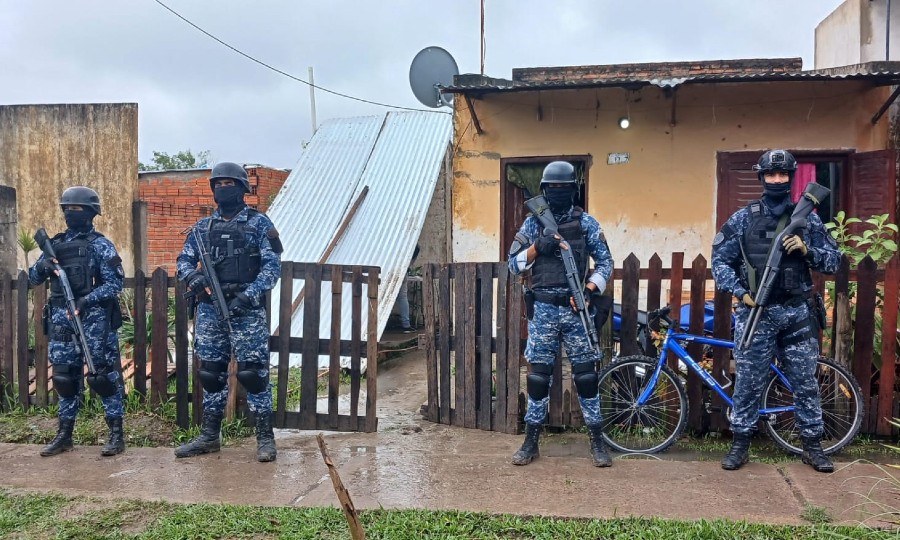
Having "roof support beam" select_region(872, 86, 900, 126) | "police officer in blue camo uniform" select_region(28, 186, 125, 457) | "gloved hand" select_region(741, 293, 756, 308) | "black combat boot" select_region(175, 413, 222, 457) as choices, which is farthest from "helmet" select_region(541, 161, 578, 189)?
"roof support beam" select_region(872, 86, 900, 126)

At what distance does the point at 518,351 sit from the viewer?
5.07 m

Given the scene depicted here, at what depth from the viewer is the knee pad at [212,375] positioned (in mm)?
4703

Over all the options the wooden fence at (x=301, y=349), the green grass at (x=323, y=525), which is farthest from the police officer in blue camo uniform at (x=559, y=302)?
the wooden fence at (x=301, y=349)

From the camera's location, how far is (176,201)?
1245 cm

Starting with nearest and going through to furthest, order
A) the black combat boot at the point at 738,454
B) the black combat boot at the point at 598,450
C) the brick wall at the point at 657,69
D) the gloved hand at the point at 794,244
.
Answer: the gloved hand at the point at 794,244
the black combat boot at the point at 738,454
the black combat boot at the point at 598,450
the brick wall at the point at 657,69

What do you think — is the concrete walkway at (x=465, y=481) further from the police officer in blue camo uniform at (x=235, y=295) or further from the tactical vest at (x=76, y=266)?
the tactical vest at (x=76, y=266)

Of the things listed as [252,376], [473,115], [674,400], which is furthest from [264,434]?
[473,115]

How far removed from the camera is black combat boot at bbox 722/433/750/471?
13.6 feet

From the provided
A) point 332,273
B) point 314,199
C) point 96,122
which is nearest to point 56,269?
point 332,273

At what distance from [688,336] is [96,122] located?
9455mm

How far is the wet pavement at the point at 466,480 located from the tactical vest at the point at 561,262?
1.16 meters

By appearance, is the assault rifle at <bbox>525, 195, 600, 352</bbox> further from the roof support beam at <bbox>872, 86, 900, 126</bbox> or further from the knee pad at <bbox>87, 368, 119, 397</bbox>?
the roof support beam at <bbox>872, 86, 900, 126</bbox>

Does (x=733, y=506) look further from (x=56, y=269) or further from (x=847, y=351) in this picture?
(x=56, y=269)

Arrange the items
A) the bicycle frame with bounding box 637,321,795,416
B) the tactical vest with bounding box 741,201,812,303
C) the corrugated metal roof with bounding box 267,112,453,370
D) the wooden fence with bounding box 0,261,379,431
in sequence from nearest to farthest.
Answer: the tactical vest with bounding box 741,201,812,303 < the bicycle frame with bounding box 637,321,795,416 < the wooden fence with bounding box 0,261,379,431 < the corrugated metal roof with bounding box 267,112,453,370
